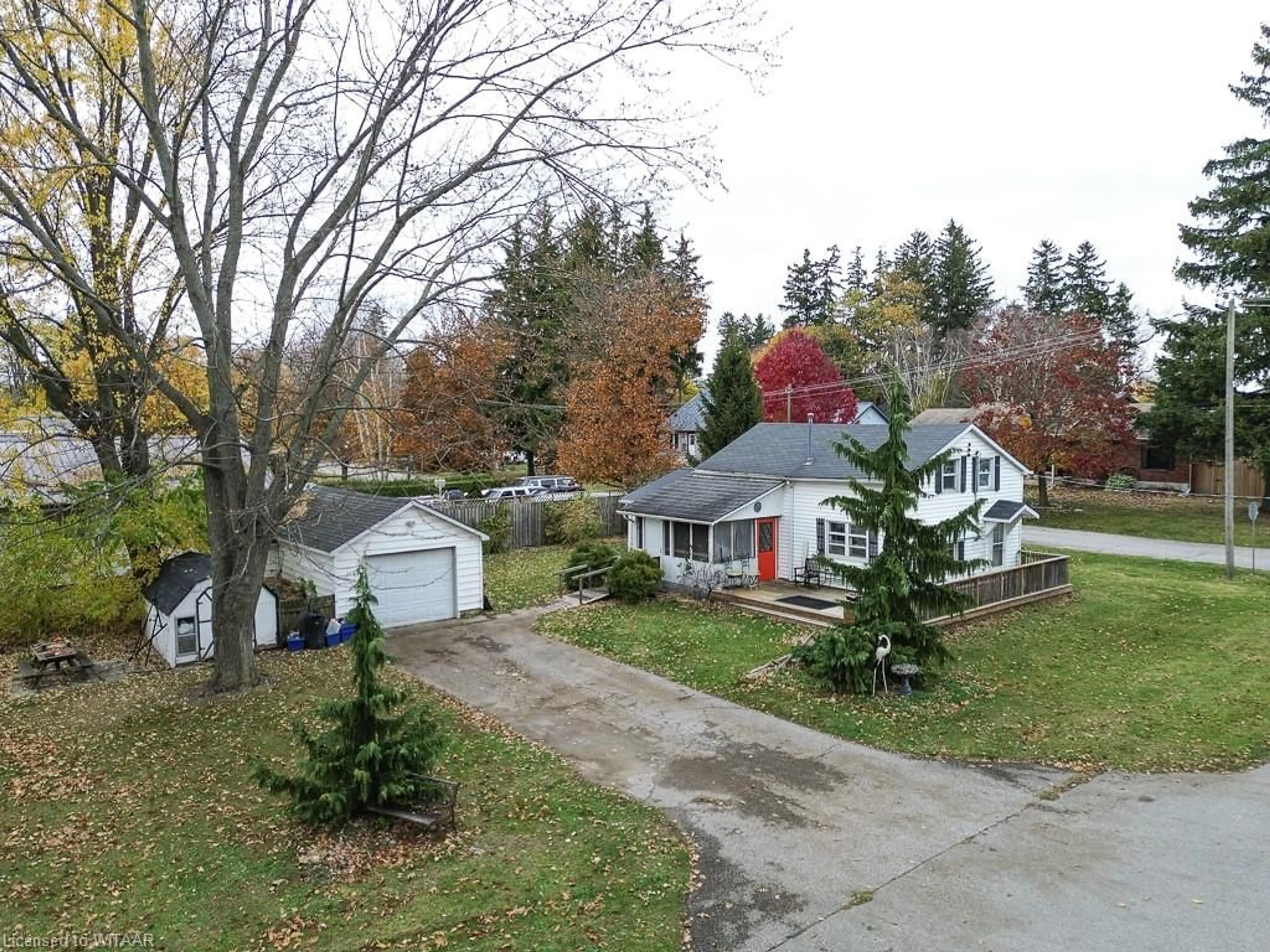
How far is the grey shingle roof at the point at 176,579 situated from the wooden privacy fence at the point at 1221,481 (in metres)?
39.2

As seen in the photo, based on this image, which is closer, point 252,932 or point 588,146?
point 252,932

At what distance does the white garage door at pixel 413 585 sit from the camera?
59.2ft

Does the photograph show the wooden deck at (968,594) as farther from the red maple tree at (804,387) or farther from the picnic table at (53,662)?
the red maple tree at (804,387)

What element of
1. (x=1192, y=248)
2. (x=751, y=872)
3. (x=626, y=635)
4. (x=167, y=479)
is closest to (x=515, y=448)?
(x=626, y=635)

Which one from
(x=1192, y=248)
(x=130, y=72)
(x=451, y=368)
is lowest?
(x=451, y=368)

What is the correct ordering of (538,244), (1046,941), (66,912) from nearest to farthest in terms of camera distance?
(1046,941), (66,912), (538,244)

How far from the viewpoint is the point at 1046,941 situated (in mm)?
6543

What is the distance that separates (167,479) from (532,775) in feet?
37.9

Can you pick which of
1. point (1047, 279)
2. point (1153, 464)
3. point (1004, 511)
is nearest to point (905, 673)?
point (1004, 511)

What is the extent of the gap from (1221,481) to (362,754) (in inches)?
1668

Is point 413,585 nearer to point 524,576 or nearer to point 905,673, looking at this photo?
point 524,576

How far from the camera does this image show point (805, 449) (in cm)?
2319

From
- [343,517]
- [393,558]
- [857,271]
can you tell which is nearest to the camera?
[393,558]

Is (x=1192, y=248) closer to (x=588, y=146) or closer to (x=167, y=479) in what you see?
(x=588, y=146)
